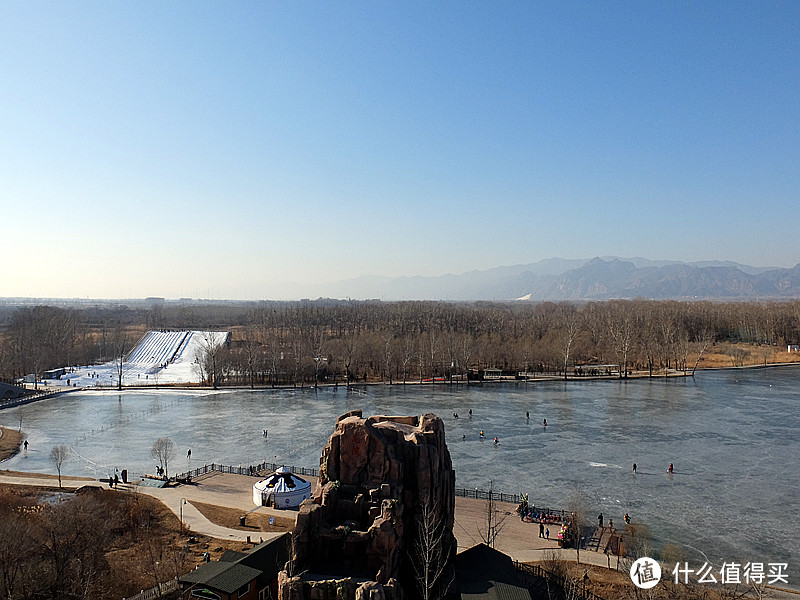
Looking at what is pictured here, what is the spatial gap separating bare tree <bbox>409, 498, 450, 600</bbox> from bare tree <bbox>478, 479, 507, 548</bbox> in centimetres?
610

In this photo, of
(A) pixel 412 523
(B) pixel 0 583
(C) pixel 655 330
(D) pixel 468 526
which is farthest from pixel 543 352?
(B) pixel 0 583

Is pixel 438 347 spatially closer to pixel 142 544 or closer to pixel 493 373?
pixel 493 373

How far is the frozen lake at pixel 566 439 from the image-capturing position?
3117 centimetres

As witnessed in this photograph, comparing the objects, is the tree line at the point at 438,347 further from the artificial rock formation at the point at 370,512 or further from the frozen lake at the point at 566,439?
the artificial rock formation at the point at 370,512

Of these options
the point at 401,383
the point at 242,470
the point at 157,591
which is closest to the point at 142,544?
the point at 157,591

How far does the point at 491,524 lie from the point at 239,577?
548 inches

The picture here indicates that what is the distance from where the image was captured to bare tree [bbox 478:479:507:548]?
25625 mm

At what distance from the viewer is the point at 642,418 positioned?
5531cm

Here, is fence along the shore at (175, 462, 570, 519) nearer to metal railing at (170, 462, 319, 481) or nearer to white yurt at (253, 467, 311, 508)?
metal railing at (170, 462, 319, 481)

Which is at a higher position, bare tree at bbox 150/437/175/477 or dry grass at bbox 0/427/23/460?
bare tree at bbox 150/437/175/477

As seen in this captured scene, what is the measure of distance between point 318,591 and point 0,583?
12.5m

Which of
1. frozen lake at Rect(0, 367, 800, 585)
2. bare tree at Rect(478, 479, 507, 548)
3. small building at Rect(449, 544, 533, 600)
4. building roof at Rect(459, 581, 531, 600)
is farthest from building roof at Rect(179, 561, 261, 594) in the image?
frozen lake at Rect(0, 367, 800, 585)

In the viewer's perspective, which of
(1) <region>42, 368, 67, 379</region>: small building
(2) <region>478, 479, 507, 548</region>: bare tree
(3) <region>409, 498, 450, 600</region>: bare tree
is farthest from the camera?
(1) <region>42, 368, 67, 379</region>: small building

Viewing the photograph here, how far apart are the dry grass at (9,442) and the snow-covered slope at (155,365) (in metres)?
29.6
